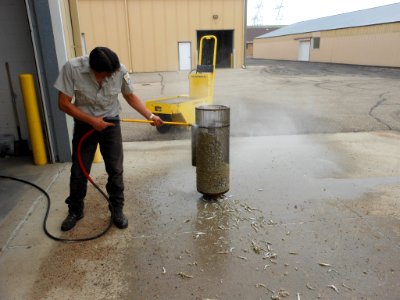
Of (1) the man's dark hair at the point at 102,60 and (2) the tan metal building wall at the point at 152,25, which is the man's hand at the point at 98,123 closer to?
(1) the man's dark hair at the point at 102,60

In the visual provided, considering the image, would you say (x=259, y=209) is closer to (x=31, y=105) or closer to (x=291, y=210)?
(x=291, y=210)

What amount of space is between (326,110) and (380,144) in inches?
128

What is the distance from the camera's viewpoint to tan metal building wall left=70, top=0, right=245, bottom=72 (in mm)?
20688

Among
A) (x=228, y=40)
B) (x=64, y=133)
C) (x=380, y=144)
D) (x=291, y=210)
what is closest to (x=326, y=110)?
(x=380, y=144)

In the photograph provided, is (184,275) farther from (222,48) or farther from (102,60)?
(222,48)

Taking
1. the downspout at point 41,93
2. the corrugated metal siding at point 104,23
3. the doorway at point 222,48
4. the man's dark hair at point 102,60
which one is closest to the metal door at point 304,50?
the doorway at point 222,48

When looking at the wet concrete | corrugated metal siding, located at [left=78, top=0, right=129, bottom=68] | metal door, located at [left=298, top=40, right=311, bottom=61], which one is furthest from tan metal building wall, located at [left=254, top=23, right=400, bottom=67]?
the wet concrete

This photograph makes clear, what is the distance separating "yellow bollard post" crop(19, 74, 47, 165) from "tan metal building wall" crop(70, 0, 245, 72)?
57.8 feet

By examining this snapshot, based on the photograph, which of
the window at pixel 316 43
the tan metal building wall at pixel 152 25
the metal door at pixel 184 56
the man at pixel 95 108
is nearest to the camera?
the man at pixel 95 108

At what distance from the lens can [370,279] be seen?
97.1 inches

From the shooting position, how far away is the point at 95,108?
2.92 m

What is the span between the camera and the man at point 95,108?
2707mm

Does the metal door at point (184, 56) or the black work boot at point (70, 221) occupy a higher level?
the metal door at point (184, 56)

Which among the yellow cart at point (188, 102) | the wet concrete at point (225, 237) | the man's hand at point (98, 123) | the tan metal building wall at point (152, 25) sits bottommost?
the wet concrete at point (225, 237)
